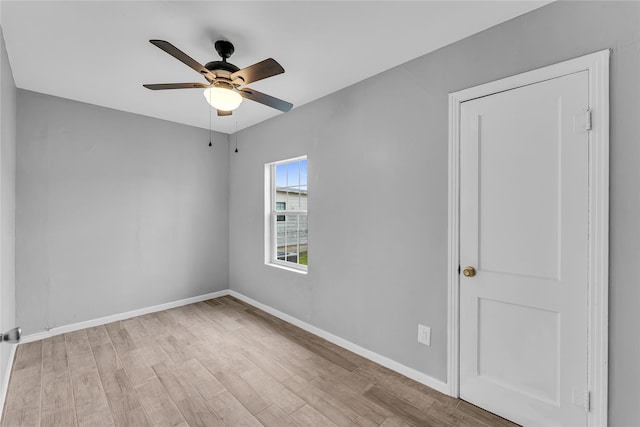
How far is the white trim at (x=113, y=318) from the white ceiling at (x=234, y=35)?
257cm

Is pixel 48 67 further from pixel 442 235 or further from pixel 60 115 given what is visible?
pixel 442 235

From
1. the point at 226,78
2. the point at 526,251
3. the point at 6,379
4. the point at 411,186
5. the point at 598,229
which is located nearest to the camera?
the point at 598,229

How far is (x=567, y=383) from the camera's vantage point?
5.32ft

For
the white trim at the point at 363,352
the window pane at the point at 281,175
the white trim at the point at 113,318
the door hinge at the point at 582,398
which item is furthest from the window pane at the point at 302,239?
the door hinge at the point at 582,398

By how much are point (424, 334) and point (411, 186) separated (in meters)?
1.18

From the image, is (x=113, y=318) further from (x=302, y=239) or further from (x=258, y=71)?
(x=258, y=71)

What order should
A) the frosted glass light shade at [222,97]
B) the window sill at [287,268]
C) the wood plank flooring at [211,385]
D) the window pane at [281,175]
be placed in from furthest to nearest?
the window pane at [281,175] → the window sill at [287,268] → the frosted glass light shade at [222,97] → the wood plank flooring at [211,385]

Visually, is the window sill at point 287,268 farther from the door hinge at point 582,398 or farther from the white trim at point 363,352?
the door hinge at point 582,398

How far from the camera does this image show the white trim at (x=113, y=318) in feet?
9.84

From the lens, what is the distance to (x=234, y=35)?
203cm

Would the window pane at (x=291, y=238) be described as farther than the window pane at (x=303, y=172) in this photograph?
Yes

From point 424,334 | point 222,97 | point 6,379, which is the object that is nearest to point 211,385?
point 6,379

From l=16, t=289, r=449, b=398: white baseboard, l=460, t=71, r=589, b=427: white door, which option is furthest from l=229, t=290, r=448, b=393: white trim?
l=460, t=71, r=589, b=427: white door

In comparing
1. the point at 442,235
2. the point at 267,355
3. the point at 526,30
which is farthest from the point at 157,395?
the point at 526,30
